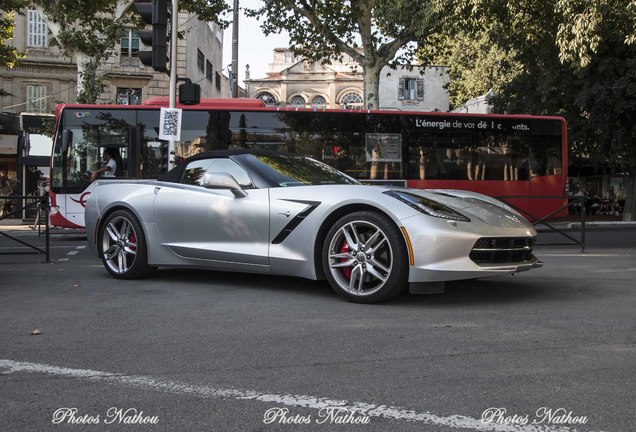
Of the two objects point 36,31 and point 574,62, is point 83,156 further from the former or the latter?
point 36,31

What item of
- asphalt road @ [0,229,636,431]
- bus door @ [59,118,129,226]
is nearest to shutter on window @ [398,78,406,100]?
bus door @ [59,118,129,226]

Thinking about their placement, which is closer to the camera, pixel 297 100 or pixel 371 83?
pixel 371 83

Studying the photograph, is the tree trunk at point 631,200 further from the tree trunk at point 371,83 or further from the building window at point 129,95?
the building window at point 129,95

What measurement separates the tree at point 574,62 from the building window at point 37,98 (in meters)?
18.0

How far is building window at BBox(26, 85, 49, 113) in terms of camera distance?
30.7 metres

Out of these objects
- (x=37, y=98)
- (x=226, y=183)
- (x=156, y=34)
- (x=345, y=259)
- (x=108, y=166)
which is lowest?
(x=345, y=259)

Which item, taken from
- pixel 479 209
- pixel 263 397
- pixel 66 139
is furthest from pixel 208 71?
pixel 263 397

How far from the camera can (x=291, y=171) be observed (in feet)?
19.9

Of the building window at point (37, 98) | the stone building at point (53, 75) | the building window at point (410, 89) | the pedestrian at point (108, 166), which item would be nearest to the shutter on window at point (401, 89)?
the building window at point (410, 89)

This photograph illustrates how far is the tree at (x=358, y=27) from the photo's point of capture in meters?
19.2

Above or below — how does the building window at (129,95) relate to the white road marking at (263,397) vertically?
above

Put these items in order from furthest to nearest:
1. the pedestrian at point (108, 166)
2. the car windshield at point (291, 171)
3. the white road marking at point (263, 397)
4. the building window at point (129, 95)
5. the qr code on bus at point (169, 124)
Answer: the building window at point (129, 95), the pedestrian at point (108, 166), the qr code on bus at point (169, 124), the car windshield at point (291, 171), the white road marking at point (263, 397)

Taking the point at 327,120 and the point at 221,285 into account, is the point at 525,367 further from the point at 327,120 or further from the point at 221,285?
the point at 327,120

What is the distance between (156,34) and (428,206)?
6524 millimetres
